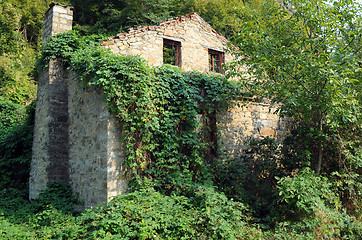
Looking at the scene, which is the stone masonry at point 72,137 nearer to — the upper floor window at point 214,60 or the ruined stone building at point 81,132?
the ruined stone building at point 81,132

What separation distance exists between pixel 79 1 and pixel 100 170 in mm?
18190

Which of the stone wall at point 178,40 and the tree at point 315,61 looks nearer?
the tree at point 315,61

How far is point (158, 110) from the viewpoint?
6.61 meters

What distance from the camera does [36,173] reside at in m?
7.81

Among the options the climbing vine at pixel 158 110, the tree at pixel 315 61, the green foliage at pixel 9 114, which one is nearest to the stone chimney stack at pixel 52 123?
the climbing vine at pixel 158 110

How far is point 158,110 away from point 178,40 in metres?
6.17

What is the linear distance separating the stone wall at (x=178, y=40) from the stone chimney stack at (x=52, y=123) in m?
2.08

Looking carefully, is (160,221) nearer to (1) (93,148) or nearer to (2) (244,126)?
(1) (93,148)

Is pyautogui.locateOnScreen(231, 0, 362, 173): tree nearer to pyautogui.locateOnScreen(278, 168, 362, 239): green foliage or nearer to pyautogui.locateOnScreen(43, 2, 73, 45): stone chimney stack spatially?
pyautogui.locateOnScreen(278, 168, 362, 239): green foliage

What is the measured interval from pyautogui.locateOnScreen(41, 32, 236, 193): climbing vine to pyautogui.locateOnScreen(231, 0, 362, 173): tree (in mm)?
1632

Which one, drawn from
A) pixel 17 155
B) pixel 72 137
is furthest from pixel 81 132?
pixel 17 155

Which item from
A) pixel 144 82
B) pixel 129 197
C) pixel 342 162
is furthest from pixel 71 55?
pixel 342 162

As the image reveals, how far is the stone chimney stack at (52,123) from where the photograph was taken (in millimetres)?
7477

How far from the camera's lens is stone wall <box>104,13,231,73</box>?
1066 cm
